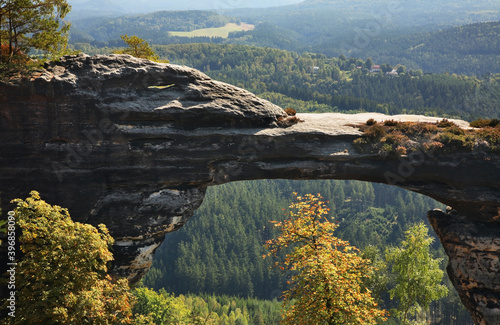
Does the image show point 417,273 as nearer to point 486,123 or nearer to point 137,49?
point 486,123

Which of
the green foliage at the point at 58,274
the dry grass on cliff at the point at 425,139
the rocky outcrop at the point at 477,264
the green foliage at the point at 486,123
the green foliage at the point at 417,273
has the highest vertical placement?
the green foliage at the point at 486,123

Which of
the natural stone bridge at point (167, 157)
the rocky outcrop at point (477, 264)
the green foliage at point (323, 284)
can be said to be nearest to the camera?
the green foliage at point (323, 284)

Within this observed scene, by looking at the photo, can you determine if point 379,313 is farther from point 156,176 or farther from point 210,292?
point 210,292

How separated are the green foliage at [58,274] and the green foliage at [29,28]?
11698 millimetres

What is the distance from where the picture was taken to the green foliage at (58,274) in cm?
2225

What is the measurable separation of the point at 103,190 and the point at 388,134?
21273 millimetres

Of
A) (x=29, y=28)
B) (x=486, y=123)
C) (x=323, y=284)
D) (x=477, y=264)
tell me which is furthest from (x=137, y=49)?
(x=477, y=264)

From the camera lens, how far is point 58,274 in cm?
2292

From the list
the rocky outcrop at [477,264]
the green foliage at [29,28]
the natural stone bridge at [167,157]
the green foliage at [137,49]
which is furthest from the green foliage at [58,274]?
the rocky outcrop at [477,264]

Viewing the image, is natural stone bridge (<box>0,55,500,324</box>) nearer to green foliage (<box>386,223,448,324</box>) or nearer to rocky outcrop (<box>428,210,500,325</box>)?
rocky outcrop (<box>428,210,500,325</box>)

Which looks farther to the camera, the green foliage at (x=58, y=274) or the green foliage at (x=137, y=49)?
the green foliage at (x=137, y=49)

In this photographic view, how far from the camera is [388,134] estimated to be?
31.4 metres

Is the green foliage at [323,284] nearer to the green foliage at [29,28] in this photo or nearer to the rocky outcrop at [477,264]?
the rocky outcrop at [477,264]

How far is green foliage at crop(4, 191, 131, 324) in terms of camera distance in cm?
2225
